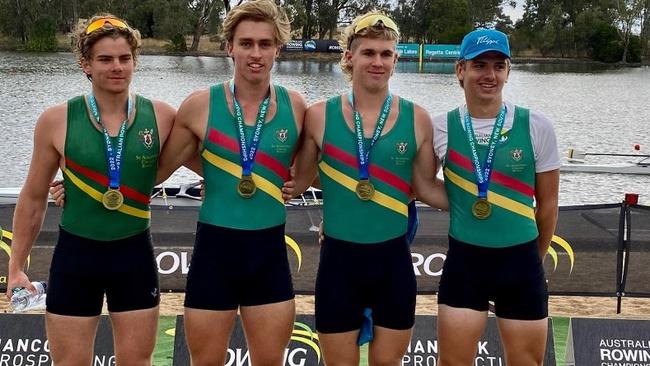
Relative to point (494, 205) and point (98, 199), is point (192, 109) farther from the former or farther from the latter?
point (494, 205)

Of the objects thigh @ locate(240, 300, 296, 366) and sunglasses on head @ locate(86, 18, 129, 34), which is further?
thigh @ locate(240, 300, 296, 366)

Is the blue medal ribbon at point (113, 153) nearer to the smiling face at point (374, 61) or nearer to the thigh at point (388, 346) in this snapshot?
the smiling face at point (374, 61)

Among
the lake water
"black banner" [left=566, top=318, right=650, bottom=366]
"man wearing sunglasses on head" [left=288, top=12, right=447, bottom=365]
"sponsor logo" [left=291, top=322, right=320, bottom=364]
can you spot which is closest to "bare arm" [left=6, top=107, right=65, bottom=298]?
"man wearing sunglasses on head" [left=288, top=12, right=447, bottom=365]

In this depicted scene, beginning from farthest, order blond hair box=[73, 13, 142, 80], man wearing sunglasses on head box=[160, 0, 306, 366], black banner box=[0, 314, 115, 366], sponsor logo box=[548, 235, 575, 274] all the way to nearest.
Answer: sponsor logo box=[548, 235, 575, 274] → black banner box=[0, 314, 115, 366] → man wearing sunglasses on head box=[160, 0, 306, 366] → blond hair box=[73, 13, 142, 80]

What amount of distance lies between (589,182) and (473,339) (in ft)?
61.8

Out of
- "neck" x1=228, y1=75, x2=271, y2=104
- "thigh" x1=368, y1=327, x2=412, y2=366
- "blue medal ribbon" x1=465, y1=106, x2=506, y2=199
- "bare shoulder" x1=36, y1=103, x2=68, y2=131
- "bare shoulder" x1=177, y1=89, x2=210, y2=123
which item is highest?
"neck" x1=228, y1=75, x2=271, y2=104

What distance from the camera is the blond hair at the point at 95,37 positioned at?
161 inches

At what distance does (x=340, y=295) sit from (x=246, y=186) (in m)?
0.75

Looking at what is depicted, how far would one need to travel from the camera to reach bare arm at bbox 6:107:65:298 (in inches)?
161

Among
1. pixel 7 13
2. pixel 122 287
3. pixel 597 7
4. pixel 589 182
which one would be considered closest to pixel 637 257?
pixel 122 287

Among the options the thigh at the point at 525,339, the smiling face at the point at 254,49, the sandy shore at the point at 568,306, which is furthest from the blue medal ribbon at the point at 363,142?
the sandy shore at the point at 568,306

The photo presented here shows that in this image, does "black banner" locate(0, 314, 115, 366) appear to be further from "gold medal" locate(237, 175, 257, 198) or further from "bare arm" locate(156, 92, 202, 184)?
"gold medal" locate(237, 175, 257, 198)

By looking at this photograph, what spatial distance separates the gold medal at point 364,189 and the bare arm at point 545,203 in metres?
0.88

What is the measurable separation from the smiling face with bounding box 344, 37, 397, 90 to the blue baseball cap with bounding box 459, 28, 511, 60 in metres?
0.39
